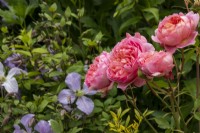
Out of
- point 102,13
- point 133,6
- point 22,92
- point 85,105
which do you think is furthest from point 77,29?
point 85,105

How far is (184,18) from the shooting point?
48.3 inches

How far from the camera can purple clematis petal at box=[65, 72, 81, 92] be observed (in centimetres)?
165

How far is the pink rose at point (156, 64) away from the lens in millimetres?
1174

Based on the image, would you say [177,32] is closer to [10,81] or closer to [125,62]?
[125,62]

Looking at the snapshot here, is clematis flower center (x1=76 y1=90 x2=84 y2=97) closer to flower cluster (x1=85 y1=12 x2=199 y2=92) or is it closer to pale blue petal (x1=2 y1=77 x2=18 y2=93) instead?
pale blue petal (x1=2 y1=77 x2=18 y2=93)

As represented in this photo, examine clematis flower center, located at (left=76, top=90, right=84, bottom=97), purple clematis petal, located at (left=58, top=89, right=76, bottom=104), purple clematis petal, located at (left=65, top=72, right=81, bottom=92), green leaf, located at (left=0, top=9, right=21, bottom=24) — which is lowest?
clematis flower center, located at (left=76, top=90, right=84, bottom=97)

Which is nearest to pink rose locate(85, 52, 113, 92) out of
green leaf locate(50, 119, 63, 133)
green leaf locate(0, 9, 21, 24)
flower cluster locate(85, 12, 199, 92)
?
flower cluster locate(85, 12, 199, 92)

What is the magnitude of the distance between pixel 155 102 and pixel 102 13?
466 mm

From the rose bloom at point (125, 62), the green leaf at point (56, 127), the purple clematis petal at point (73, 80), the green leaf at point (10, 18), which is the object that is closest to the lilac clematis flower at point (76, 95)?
the purple clematis petal at point (73, 80)

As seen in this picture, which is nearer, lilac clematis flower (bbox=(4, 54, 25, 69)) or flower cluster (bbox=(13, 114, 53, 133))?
flower cluster (bbox=(13, 114, 53, 133))

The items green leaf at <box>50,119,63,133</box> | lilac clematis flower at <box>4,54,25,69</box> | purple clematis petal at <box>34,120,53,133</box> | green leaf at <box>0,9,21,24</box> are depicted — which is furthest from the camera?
green leaf at <box>0,9,21,24</box>

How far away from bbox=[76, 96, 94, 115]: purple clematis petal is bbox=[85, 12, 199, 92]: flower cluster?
0.34 m

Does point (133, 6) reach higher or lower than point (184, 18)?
lower

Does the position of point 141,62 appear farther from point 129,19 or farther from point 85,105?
point 129,19
